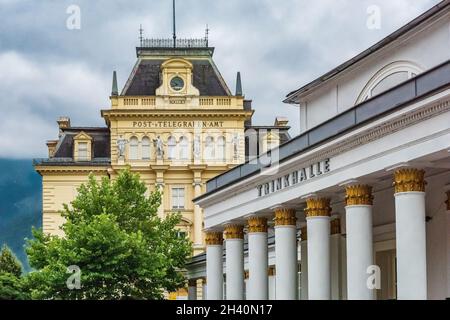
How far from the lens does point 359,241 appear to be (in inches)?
1229

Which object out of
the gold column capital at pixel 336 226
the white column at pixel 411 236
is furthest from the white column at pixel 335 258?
the white column at pixel 411 236

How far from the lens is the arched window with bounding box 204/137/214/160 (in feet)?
299

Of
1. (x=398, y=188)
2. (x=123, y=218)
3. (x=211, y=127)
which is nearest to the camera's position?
(x=398, y=188)

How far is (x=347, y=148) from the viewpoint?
31562mm

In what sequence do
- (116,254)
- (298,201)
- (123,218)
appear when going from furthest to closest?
1. (123,218)
2. (116,254)
3. (298,201)

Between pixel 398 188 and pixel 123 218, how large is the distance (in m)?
37.8

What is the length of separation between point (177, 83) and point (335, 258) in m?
52.8

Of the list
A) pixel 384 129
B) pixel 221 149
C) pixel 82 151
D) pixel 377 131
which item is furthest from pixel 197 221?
pixel 384 129

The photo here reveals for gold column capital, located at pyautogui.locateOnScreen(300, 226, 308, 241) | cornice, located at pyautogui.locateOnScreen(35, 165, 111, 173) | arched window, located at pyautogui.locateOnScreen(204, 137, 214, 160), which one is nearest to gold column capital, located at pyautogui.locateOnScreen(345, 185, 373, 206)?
gold column capital, located at pyautogui.locateOnScreen(300, 226, 308, 241)

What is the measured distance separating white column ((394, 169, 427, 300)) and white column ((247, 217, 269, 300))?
522 inches

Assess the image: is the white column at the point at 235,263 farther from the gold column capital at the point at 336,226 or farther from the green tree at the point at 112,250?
the green tree at the point at 112,250

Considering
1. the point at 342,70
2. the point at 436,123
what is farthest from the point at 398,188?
the point at 342,70
